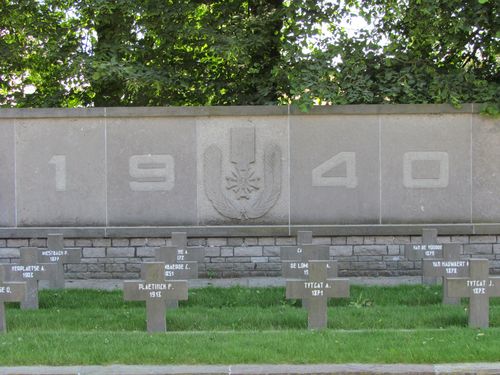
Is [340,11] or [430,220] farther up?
[340,11]

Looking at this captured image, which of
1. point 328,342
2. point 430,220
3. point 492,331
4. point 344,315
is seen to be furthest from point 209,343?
point 430,220

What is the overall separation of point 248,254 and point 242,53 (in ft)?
11.7

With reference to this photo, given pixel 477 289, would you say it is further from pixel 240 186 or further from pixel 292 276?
pixel 240 186

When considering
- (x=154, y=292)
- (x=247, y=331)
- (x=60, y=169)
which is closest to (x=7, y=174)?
(x=60, y=169)

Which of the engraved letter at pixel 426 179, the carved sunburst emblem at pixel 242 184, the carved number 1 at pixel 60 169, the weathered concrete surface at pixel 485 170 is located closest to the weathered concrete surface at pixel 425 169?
the engraved letter at pixel 426 179

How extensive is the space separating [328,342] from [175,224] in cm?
506

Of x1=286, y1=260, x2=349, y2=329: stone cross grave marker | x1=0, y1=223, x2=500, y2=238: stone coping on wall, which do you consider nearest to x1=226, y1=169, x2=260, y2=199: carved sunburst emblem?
x1=0, y1=223, x2=500, y2=238: stone coping on wall

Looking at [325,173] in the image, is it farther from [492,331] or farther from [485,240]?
[492,331]

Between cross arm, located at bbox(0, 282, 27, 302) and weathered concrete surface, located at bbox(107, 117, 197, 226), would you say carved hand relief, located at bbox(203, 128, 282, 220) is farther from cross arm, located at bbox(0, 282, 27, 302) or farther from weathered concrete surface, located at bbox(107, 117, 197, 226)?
cross arm, located at bbox(0, 282, 27, 302)

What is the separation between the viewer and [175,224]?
A: 11.6 metres

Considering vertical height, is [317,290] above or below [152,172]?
below

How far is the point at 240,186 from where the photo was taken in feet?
38.2

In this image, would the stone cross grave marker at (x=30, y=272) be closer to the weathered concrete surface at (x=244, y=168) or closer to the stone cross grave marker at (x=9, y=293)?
the stone cross grave marker at (x=9, y=293)

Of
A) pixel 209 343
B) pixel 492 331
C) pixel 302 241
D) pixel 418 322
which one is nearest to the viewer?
pixel 209 343
